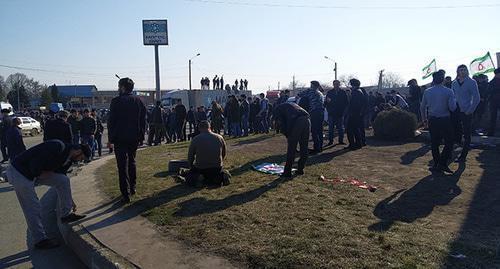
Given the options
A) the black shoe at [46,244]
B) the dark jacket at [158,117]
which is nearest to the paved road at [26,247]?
the black shoe at [46,244]

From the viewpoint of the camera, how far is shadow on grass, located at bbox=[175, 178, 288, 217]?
6.06 m

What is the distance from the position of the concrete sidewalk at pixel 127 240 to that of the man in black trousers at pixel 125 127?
0.55 meters

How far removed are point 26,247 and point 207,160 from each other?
3.02 m

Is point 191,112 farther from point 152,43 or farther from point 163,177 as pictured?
point 163,177

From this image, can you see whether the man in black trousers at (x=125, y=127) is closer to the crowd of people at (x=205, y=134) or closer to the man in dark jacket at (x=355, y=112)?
the crowd of people at (x=205, y=134)

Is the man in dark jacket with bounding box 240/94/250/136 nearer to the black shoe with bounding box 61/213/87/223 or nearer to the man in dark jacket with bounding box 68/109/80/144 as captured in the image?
the man in dark jacket with bounding box 68/109/80/144

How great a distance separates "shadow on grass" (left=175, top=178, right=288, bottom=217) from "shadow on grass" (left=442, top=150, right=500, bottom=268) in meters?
2.92

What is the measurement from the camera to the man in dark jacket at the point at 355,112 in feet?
36.4

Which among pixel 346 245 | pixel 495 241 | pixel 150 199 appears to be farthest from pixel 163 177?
pixel 495 241

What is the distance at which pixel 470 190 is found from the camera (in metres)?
6.89

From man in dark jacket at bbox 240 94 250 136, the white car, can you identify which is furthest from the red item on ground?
the white car

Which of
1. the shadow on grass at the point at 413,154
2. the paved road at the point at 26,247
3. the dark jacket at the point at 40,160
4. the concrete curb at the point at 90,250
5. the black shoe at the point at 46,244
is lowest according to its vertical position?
the paved road at the point at 26,247

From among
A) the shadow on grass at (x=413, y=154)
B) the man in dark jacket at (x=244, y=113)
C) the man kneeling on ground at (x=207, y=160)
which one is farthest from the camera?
the man in dark jacket at (x=244, y=113)

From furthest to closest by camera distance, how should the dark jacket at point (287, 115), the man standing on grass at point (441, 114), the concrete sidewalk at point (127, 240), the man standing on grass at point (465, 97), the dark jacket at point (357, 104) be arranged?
the dark jacket at point (357, 104) < the man standing on grass at point (465, 97) < the dark jacket at point (287, 115) < the man standing on grass at point (441, 114) < the concrete sidewalk at point (127, 240)
